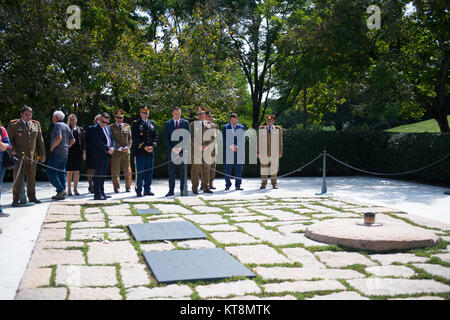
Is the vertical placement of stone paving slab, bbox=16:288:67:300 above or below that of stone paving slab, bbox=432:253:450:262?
above

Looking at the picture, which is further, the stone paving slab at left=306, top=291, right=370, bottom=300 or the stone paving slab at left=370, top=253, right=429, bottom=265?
the stone paving slab at left=370, top=253, right=429, bottom=265

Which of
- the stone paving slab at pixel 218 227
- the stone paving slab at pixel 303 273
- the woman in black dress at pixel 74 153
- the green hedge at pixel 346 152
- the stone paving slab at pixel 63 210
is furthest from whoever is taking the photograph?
the green hedge at pixel 346 152

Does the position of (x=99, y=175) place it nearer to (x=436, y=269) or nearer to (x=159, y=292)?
(x=159, y=292)

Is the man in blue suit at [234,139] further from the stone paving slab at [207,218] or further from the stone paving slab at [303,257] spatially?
the stone paving slab at [303,257]

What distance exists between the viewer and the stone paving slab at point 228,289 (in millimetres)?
4103

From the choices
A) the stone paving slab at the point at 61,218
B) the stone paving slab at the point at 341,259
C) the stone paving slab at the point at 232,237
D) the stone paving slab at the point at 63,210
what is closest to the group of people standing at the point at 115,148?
the stone paving slab at the point at 63,210

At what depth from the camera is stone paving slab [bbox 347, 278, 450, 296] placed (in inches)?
166

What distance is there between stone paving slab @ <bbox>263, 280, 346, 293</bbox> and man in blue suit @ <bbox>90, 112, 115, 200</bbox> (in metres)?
6.66

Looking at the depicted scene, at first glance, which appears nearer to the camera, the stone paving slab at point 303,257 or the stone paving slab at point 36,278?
the stone paving slab at point 36,278

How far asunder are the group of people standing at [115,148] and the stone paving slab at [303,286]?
6.06 m

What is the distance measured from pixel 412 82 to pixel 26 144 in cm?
1374

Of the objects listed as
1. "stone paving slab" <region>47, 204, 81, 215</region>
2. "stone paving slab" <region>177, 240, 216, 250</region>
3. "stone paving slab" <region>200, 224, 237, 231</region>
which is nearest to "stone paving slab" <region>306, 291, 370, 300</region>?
"stone paving slab" <region>177, 240, 216, 250</region>

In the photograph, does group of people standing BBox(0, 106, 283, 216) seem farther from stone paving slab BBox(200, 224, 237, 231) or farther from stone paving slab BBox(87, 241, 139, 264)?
stone paving slab BBox(200, 224, 237, 231)

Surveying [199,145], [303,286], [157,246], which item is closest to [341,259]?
[303,286]
